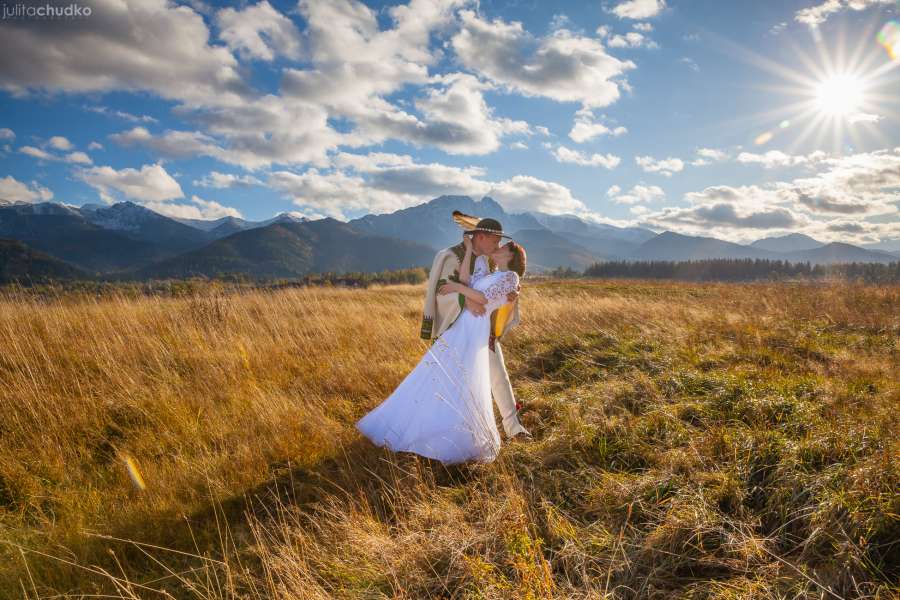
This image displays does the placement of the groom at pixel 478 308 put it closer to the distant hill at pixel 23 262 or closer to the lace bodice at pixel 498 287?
the lace bodice at pixel 498 287

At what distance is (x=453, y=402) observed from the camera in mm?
3682

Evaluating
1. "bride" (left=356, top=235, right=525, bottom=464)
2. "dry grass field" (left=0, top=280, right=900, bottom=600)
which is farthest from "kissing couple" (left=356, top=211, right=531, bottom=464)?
"dry grass field" (left=0, top=280, right=900, bottom=600)

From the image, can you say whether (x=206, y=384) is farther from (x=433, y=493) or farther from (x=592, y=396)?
(x=592, y=396)

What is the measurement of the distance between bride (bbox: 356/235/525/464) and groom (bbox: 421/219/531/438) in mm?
99

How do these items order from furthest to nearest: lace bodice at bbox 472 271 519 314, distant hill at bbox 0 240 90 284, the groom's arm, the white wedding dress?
1. distant hill at bbox 0 240 90 284
2. the groom's arm
3. lace bodice at bbox 472 271 519 314
4. the white wedding dress

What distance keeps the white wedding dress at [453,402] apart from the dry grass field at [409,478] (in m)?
0.22

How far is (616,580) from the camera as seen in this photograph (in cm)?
241

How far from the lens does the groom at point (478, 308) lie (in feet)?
13.0

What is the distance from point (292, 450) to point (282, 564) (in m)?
1.64

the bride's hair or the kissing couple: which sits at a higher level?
the bride's hair

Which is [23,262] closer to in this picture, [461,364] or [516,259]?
[461,364]

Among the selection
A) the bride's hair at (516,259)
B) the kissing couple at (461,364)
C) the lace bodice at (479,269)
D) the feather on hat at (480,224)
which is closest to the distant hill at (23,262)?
the kissing couple at (461,364)

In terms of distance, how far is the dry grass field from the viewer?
7.81 ft

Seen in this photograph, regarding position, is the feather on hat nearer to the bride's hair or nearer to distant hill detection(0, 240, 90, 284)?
the bride's hair
